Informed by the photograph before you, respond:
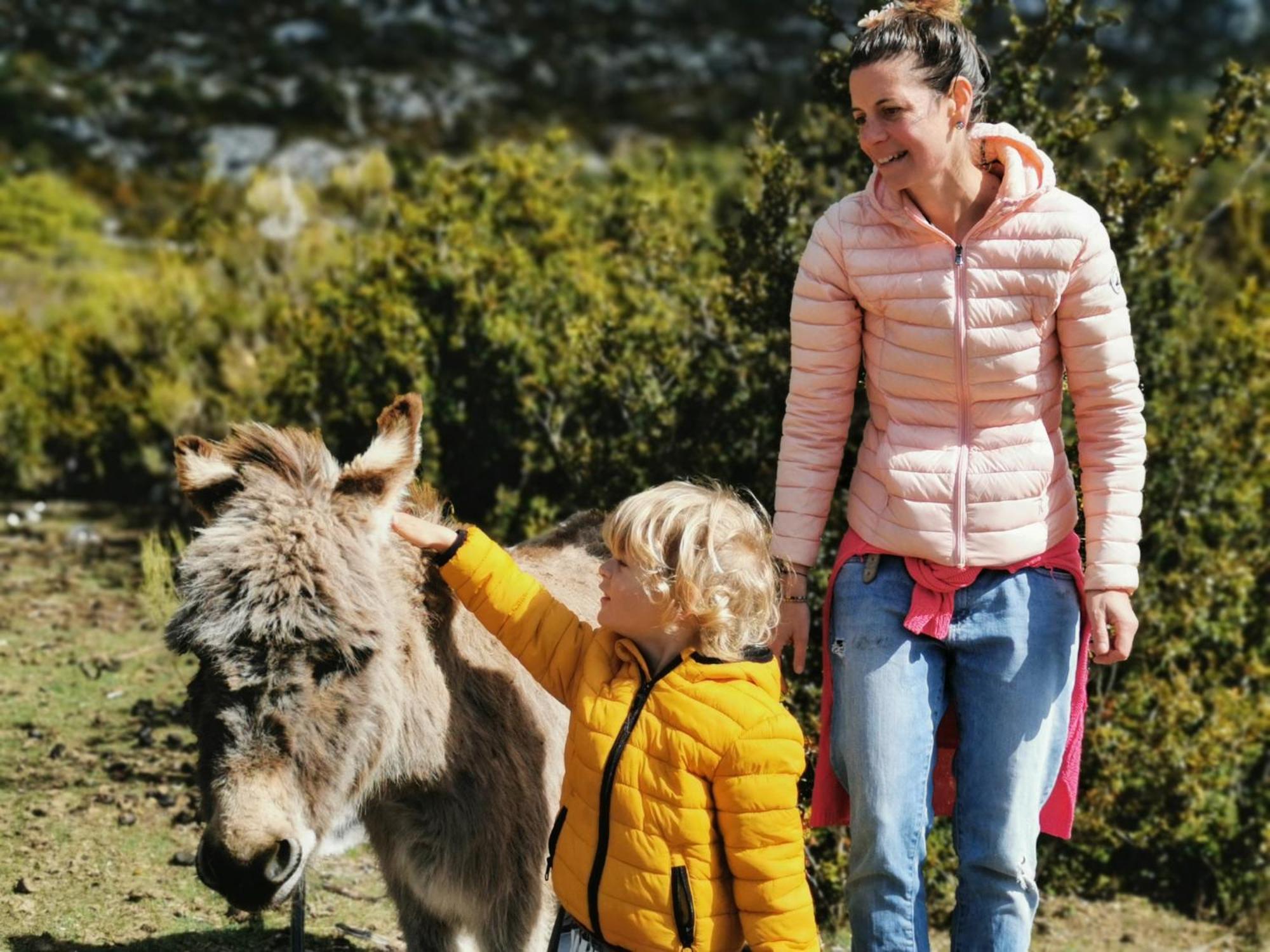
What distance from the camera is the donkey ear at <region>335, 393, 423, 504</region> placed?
2.72 meters

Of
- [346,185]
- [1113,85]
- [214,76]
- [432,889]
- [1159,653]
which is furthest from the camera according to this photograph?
[1113,85]

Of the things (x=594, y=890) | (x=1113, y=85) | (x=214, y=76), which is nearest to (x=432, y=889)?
(x=594, y=890)

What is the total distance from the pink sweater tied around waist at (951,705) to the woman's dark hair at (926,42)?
96cm

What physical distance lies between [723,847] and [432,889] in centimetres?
77

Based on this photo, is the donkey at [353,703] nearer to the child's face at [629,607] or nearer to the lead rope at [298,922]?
the lead rope at [298,922]

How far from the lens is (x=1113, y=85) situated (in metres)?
32.7

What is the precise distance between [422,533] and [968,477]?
1.15 metres

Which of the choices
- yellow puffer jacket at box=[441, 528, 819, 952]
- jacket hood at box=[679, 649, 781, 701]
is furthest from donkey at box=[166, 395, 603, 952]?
jacket hood at box=[679, 649, 781, 701]

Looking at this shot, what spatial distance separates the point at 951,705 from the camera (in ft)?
9.33

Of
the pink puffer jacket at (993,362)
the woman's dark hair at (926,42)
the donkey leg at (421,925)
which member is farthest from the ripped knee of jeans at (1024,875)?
the woman's dark hair at (926,42)

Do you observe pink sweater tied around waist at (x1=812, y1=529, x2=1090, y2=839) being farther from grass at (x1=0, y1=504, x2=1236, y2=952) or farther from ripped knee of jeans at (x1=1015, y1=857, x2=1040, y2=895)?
grass at (x1=0, y1=504, x2=1236, y2=952)

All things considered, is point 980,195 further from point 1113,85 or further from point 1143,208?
point 1113,85

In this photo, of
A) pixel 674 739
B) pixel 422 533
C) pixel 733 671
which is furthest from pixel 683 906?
pixel 422 533

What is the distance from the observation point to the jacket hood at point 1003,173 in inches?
103
